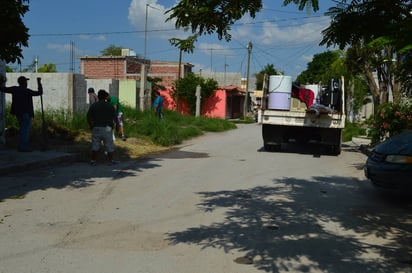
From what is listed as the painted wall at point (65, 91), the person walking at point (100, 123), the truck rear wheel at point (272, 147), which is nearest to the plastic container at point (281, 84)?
the truck rear wheel at point (272, 147)

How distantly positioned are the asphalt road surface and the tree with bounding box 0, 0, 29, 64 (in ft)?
7.50

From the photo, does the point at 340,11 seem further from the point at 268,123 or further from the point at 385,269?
the point at 268,123

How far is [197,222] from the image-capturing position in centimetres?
606

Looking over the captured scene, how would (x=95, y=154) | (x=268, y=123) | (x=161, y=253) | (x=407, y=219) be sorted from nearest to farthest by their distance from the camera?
(x=161, y=253) < (x=407, y=219) < (x=95, y=154) < (x=268, y=123)

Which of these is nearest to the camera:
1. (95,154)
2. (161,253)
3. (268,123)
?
(161,253)

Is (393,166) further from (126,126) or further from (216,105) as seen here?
(216,105)

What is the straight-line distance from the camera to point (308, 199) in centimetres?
771

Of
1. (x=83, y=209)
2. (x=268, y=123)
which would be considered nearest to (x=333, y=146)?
(x=268, y=123)

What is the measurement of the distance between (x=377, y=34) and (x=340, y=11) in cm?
43

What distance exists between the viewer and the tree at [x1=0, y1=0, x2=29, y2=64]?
800cm

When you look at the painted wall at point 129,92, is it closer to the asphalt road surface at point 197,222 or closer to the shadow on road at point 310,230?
the asphalt road surface at point 197,222

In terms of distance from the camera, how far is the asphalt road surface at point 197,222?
4605mm

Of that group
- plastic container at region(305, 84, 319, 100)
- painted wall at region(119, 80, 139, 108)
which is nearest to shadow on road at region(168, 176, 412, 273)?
plastic container at region(305, 84, 319, 100)

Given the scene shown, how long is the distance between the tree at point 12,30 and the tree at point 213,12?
4.96m
